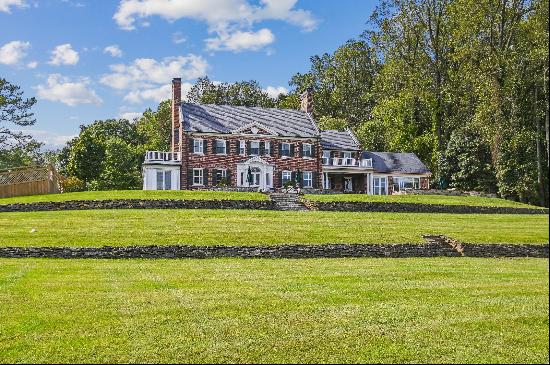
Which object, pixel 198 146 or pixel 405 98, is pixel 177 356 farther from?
pixel 405 98

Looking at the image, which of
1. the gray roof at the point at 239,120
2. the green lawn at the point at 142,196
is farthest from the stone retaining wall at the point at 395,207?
the gray roof at the point at 239,120

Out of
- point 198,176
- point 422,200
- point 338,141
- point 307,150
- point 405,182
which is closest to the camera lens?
point 422,200

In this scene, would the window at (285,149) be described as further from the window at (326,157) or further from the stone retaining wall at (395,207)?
the stone retaining wall at (395,207)

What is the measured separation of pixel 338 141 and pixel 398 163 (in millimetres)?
6196

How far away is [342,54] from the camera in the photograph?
6234 cm

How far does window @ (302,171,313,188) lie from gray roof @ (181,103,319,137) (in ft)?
10.8

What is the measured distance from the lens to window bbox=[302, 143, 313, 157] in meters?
48.0

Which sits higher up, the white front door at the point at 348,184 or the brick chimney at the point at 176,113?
the brick chimney at the point at 176,113

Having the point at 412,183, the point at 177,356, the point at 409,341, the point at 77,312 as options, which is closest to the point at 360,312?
the point at 409,341

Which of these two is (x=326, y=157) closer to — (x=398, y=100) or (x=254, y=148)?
(x=254, y=148)

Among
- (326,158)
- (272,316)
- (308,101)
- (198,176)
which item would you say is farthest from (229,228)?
(308,101)

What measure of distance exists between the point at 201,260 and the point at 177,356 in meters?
13.2

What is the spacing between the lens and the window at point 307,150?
158 ft

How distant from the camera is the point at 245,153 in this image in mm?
46250
